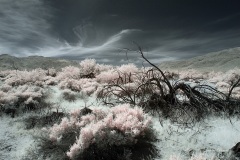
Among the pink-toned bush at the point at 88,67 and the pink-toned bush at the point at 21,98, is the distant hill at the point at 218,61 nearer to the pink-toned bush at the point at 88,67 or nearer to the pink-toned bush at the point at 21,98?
the pink-toned bush at the point at 88,67

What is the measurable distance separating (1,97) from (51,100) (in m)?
1.49

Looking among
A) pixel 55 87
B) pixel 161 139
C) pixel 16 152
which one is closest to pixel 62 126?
pixel 16 152

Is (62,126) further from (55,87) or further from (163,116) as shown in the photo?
(55,87)

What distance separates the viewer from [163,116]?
19.1 ft

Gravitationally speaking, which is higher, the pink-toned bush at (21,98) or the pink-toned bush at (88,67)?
the pink-toned bush at (88,67)

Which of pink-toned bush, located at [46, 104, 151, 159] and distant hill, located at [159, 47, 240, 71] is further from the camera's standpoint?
distant hill, located at [159, 47, 240, 71]

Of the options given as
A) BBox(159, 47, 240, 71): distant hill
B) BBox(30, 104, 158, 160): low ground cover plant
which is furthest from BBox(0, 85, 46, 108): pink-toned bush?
BBox(159, 47, 240, 71): distant hill

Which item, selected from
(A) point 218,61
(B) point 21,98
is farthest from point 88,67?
(A) point 218,61

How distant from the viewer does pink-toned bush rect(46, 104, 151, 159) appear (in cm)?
452

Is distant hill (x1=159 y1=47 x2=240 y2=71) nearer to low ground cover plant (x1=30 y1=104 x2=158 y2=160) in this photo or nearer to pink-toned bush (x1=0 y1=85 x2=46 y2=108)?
pink-toned bush (x1=0 y1=85 x2=46 y2=108)

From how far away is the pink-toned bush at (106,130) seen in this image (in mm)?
4520

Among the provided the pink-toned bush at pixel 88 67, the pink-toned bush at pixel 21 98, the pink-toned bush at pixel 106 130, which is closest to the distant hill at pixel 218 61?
the pink-toned bush at pixel 88 67

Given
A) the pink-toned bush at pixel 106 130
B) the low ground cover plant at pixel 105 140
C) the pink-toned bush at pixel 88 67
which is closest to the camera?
the low ground cover plant at pixel 105 140

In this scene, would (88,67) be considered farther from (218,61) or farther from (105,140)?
(218,61)
